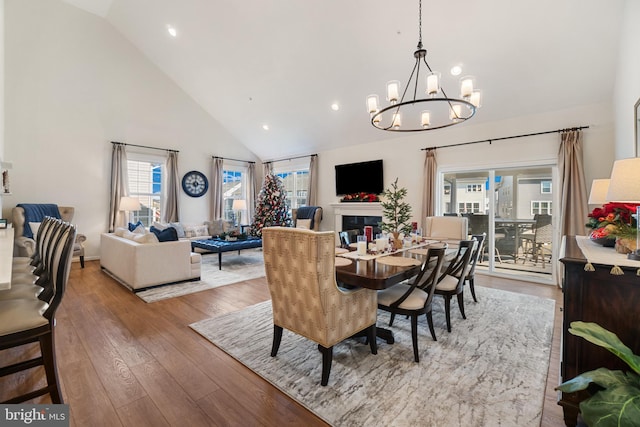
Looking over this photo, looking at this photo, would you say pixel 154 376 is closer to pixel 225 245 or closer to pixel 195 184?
pixel 225 245

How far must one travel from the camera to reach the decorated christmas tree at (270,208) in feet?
24.2

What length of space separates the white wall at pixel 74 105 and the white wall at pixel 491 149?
4.44 meters

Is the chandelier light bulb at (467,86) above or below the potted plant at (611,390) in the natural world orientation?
above

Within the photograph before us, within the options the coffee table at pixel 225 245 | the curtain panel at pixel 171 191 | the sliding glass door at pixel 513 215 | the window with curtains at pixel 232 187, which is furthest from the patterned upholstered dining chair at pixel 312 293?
the window with curtains at pixel 232 187

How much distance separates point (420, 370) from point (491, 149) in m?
4.20

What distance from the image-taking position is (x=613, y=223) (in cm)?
179

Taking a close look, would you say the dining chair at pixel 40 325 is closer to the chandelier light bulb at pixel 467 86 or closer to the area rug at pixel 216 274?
the area rug at pixel 216 274

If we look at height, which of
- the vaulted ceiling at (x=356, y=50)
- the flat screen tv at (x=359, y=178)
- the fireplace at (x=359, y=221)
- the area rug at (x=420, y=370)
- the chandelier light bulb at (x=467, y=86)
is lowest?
the area rug at (x=420, y=370)

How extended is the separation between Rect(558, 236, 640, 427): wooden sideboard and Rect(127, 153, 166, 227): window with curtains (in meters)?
7.51

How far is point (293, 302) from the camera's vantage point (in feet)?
6.81

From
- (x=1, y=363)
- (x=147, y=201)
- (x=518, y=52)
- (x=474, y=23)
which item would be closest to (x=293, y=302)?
(x=1, y=363)

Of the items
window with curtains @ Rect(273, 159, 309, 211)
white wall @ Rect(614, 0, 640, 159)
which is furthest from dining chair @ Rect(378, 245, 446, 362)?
window with curtains @ Rect(273, 159, 309, 211)

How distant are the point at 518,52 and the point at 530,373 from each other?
379 centimetres

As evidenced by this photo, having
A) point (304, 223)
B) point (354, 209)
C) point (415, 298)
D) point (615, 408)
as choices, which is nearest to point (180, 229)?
point (304, 223)
